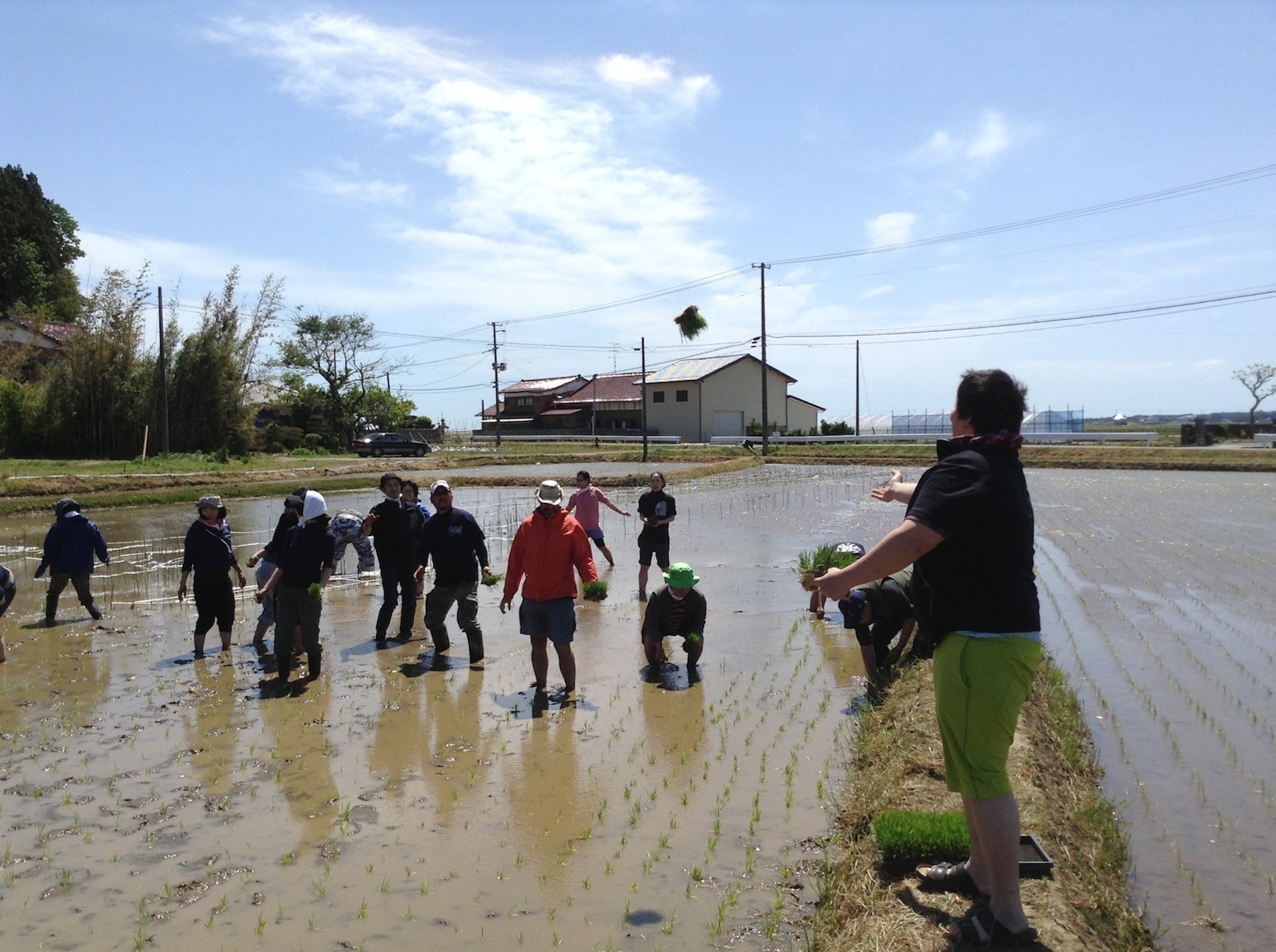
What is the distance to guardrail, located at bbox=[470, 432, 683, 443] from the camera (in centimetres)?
6278

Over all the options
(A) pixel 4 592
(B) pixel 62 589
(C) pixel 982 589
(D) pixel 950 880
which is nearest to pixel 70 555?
(B) pixel 62 589

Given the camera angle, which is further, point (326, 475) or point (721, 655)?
point (326, 475)

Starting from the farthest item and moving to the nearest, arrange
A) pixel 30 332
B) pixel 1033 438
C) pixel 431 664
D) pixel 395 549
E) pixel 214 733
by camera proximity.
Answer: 1. pixel 1033 438
2. pixel 30 332
3. pixel 395 549
4. pixel 431 664
5. pixel 214 733

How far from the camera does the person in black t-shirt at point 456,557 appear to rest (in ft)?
29.3

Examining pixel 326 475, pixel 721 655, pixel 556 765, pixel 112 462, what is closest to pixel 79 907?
pixel 556 765

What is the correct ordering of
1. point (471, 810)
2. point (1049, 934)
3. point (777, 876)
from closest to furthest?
point (1049, 934) → point (777, 876) → point (471, 810)

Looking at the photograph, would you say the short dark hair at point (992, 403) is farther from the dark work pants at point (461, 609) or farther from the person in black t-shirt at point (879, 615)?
the dark work pants at point (461, 609)

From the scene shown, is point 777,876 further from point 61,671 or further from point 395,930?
point 61,671

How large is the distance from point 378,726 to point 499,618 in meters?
4.24

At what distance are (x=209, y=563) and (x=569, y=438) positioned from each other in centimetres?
5848

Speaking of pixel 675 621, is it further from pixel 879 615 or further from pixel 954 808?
pixel 954 808

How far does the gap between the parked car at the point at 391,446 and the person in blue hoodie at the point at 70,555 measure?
3944 centimetres

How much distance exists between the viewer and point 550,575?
Result: 25.5ft

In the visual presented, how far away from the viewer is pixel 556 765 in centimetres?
632
